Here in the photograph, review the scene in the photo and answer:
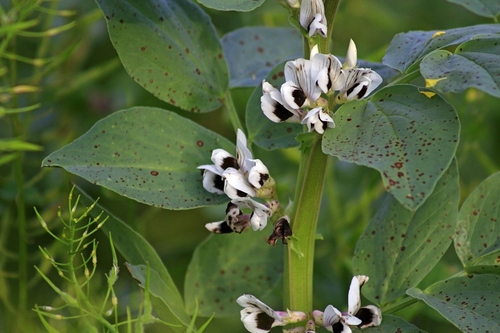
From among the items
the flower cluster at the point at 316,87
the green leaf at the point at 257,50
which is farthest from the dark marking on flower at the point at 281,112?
the green leaf at the point at 257,50

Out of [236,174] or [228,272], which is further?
[228,272]

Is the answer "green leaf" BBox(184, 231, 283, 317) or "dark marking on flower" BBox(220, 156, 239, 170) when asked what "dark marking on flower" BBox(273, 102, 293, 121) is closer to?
"dark marking on flower" BBox(220, 156, 239, 170)

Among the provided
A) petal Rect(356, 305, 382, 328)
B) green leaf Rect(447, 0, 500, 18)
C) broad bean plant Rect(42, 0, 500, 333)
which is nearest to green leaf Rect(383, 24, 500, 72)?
broad bean plant Rect(42, 0, 500, 333)

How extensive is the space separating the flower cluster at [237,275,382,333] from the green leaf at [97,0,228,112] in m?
0.22

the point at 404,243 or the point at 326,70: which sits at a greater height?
the point at 326,70

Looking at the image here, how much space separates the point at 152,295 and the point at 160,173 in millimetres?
110

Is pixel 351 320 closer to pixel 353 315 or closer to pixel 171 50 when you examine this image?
pixel 353 315

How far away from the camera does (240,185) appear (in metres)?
0.59

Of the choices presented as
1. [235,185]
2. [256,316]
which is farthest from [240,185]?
[256,316]

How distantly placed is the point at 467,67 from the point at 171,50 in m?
0.30

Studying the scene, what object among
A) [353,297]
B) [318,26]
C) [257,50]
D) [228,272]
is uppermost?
[318,26]

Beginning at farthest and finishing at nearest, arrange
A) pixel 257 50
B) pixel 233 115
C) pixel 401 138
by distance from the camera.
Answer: pixel 257 50
pixel 233 115
pixel 401 138

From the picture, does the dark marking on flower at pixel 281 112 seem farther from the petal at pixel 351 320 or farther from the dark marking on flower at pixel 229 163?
the petal at pixel 351 320

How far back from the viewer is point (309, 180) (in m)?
0.61
